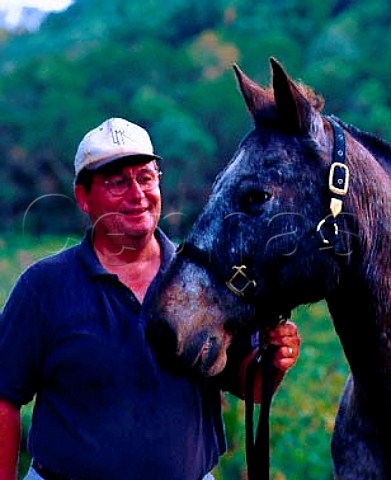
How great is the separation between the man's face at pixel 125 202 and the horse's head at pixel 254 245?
458 millimetres

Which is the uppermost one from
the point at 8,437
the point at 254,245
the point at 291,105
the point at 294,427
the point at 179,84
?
the point at 179,84

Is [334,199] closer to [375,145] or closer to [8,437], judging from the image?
[375,145]

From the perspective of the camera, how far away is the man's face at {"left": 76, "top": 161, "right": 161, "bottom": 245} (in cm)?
346

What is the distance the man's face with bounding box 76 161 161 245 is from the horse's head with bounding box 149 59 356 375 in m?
0.46

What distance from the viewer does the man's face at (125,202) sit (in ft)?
11.3

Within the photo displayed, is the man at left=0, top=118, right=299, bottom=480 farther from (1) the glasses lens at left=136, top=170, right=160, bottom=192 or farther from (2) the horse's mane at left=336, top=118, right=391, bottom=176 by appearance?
(2) the horse's mane at left=336, top=118, right=391, bottom=176

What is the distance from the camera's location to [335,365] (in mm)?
15867

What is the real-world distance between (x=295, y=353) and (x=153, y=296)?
2.22 feet

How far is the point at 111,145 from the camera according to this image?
345cm

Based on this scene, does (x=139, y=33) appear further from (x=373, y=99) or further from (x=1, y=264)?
(x=1, y=264)

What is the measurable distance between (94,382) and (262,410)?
61 cm

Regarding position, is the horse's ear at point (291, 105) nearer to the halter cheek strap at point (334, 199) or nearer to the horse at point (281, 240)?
the horse at point (281, 240)

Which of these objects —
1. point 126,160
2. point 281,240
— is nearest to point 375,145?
point 281,240

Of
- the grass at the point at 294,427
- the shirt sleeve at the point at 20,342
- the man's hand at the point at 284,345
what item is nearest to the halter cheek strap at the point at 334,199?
the man's hand at the point at 284,345
